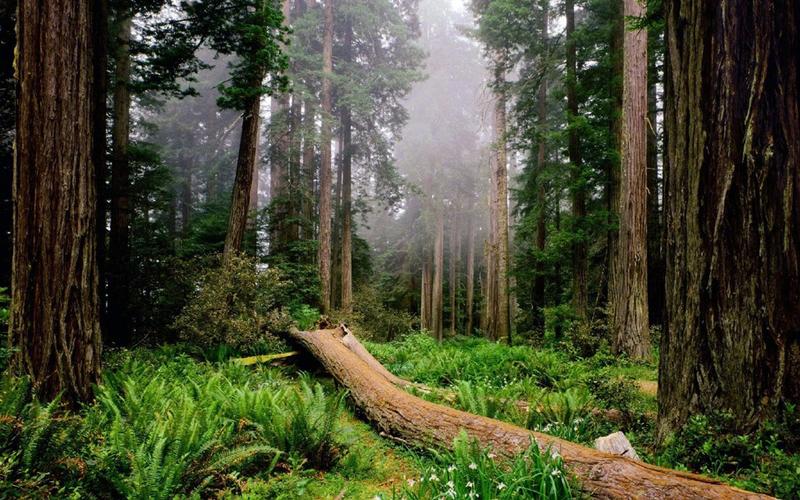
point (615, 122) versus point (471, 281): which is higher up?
point (615, 122)

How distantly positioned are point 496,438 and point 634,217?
726 cm

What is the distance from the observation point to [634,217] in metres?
8.70

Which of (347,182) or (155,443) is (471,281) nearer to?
(347,182)

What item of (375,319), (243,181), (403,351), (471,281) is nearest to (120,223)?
(243,181)

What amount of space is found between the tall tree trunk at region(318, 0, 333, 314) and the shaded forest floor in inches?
382

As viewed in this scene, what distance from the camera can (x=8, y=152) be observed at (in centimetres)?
943

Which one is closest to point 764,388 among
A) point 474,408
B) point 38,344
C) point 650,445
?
point 650,445

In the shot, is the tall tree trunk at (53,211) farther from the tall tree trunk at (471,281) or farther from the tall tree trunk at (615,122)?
the tall tree trunk at (471,281)

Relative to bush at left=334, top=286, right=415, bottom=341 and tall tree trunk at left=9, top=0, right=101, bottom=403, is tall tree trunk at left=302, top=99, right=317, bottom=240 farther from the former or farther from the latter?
tall tree trunk at left=9, top=0, right=101, bottom=403

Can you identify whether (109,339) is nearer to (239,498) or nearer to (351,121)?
(239,498)

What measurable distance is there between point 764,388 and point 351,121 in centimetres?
1785

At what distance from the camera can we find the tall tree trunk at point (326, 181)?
50.4ft

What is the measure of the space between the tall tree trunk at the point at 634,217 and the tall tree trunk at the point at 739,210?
5.98 metres

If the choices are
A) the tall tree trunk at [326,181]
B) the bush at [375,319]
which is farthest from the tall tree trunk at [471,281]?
the tall tree trunk at [326,181]
